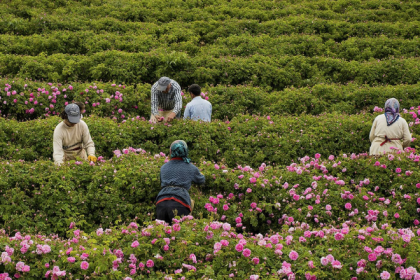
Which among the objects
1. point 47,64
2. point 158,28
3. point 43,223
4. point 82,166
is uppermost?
point 158,28

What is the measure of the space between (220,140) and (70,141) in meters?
4.25

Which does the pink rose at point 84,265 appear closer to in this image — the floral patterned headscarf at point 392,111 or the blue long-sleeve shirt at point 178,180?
the blue long-sleeve shirt at point 178,180

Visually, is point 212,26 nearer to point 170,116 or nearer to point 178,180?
point 170,116

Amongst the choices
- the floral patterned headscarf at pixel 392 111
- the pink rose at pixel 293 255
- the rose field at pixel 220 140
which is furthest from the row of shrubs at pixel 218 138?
the pink rose at pixel 293 255

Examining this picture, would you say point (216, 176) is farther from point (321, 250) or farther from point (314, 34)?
point (314, 34)

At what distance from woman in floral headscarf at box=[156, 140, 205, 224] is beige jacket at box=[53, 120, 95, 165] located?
9.41ft

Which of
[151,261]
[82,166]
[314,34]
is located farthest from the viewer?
[314,34]

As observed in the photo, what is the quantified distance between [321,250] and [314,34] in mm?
17030

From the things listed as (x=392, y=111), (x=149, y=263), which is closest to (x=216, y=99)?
(x=392, y=111)

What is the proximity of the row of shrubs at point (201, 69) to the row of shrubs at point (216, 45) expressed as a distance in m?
1.25

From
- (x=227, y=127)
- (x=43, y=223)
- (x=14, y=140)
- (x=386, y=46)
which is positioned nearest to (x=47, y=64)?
(x=14, y=140)

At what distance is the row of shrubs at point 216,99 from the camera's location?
14.5 m

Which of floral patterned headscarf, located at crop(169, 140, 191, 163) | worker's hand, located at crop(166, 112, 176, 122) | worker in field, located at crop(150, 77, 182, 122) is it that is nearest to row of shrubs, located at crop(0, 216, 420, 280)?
floral patterned headscarf, located at crop(169, 140, 191, 163)

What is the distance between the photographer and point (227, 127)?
42.8 feet
